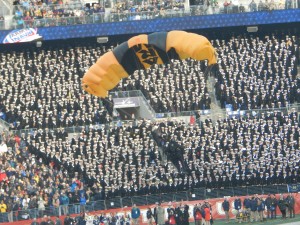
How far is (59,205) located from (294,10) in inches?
783

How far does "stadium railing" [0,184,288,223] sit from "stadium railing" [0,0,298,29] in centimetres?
1359

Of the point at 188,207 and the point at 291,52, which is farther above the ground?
the point at 291,52

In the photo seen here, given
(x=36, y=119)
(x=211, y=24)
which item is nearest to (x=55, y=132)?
(x=36, y=119)

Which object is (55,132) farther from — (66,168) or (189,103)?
(189,103)

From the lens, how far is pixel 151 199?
214ft

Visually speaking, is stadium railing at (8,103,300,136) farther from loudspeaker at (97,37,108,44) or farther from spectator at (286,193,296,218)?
spectator at (286,193,296,218)

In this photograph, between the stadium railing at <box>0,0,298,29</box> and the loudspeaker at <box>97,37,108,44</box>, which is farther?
the loudspeaker at <box>97,37,108,44</box>

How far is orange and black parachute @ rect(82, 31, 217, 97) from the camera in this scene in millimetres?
54625

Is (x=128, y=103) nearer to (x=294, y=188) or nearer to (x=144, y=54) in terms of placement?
(x=294, y=188)

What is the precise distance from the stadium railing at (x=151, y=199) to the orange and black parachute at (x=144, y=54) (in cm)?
848

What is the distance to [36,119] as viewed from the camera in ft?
230

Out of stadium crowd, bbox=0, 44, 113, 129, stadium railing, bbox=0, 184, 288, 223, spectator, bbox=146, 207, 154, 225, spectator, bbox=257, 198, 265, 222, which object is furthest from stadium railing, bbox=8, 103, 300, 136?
spectator, bbox=257, 198, 265, 222

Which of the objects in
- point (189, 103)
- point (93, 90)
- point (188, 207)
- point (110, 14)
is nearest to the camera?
point (93, 90)

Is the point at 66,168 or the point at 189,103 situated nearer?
the point at 66,168
